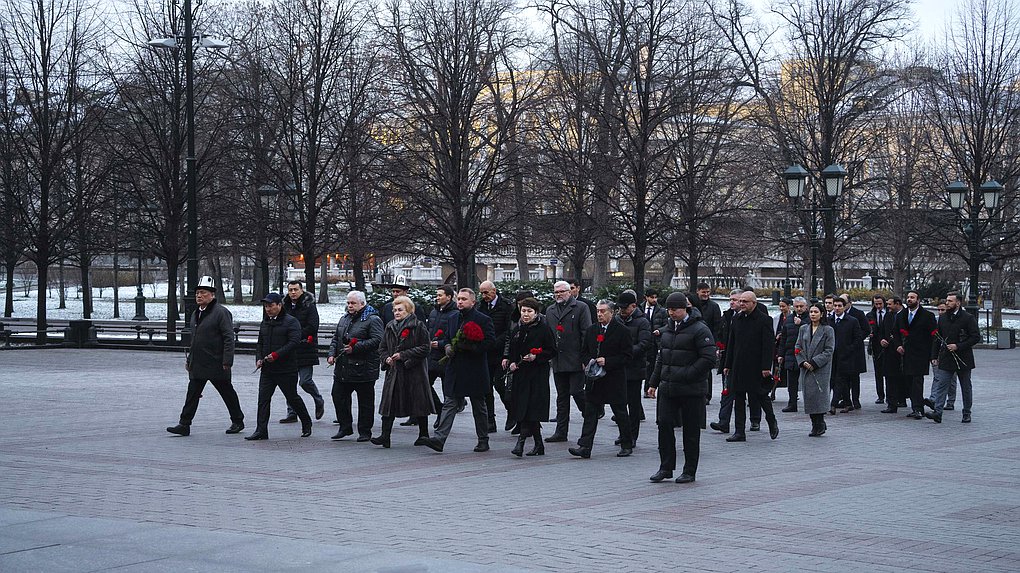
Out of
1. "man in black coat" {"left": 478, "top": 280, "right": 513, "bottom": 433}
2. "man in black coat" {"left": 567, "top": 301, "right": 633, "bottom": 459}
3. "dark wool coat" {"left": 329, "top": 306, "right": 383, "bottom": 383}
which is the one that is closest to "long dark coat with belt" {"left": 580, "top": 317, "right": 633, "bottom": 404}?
"man in black coat" {"left": 567, "top": 301, "right": 633, "bottom": 459}

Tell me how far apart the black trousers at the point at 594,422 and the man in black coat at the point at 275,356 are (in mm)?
3536

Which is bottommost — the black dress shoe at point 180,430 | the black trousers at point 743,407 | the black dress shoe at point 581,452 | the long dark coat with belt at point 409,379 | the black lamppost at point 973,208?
the black dress shoe at point 581,452

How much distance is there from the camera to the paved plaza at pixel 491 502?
7473mm

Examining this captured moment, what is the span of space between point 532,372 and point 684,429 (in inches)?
93.8

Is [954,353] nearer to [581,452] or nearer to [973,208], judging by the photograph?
[581,452]

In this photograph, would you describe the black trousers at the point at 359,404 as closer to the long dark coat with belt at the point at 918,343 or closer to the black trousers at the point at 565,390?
the black trousers at the point at 565,390

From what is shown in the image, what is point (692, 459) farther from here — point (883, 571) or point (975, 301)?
point (975, 301)

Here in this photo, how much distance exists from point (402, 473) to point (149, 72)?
28294 mm

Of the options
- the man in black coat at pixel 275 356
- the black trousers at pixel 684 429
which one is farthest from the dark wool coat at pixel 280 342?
the black trousers at pixel 684 429

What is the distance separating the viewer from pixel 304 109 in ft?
115

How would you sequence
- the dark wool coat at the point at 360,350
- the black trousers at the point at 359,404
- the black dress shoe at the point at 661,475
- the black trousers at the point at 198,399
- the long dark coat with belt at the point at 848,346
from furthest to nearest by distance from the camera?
the long dark coat with belt at the point at 848,346, the black trousers at the point at 198,399, the black trousers at the point at 359,404, the dark wool coat at the point at 360,350, the black dress shoe at the point at 661,475

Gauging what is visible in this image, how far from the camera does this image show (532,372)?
12891mm

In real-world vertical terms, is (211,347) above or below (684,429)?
above

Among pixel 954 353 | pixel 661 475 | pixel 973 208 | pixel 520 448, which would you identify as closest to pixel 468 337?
pixel 520 448
